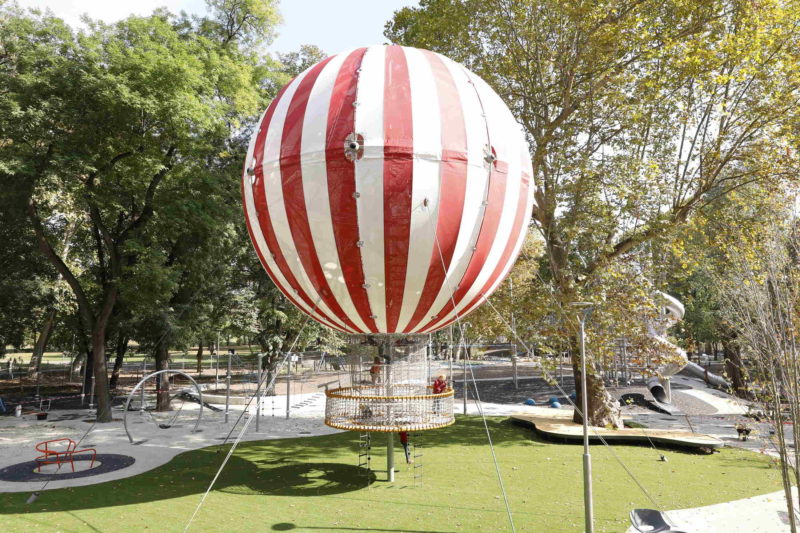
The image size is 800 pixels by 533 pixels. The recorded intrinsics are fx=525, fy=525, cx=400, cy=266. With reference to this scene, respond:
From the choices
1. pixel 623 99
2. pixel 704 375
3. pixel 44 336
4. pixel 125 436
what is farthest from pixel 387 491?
pixel 44 336

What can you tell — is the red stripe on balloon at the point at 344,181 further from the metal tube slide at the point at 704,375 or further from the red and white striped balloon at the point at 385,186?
the metal tube slide at the point at 704,375

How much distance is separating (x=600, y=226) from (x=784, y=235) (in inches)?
219

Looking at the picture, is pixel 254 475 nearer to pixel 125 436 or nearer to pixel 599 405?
pixel 125 436

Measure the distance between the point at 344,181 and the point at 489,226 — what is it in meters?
2.29

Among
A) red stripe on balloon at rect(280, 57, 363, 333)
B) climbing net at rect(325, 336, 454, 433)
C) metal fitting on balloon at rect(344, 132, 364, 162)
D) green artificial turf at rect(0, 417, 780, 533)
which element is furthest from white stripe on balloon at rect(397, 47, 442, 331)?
green artificial turf at rect(0, 417, 780, 533)

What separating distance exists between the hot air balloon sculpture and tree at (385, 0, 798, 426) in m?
8.93

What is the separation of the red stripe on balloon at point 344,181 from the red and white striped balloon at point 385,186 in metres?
0.02

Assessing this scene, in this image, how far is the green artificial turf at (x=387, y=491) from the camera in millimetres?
9758

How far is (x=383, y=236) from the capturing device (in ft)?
24.2

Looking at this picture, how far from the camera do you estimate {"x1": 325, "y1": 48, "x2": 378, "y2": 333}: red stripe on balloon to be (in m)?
7.25

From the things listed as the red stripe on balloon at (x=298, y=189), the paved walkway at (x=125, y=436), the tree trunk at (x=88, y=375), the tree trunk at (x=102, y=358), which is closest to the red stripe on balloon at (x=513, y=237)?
the red stripe on balloon at (x=298, y=189)

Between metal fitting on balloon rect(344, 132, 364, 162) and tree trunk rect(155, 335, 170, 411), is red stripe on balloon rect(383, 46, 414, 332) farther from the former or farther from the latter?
tree trunk rect(155, 335, 170, 411)

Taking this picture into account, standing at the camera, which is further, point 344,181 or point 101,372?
point 101,372

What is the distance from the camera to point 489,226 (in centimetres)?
792
